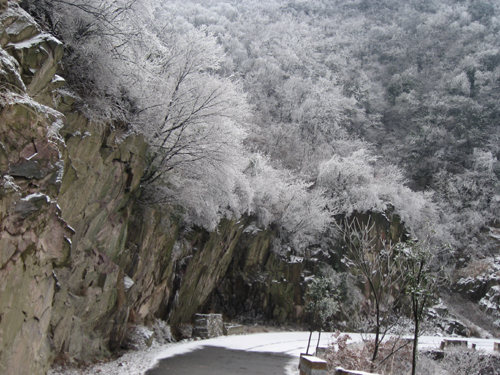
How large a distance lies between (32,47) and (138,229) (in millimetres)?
6714

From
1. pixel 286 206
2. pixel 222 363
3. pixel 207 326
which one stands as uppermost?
pixel 286 206

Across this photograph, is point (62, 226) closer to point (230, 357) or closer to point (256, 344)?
point (230, 357)

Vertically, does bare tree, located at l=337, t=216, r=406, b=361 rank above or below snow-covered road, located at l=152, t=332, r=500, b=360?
above

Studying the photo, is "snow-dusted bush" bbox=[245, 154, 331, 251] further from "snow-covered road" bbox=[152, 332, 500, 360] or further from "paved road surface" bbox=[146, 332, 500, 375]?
"paved road surface" bbox=[146, 332, 500, 375]

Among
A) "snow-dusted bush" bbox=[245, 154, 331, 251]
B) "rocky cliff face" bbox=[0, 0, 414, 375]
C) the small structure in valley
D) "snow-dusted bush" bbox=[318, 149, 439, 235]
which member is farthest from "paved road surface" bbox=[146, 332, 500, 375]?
"snow-dusted bush" bbox=[318, 149, 439, 235]

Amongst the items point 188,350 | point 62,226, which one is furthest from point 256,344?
point 62,226

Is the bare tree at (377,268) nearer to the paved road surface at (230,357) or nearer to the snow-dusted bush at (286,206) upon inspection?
the snow-dusted bush at (286,206)

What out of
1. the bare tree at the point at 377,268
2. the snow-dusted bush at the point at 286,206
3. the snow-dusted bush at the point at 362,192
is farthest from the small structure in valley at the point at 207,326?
the snow-dusted bush at the point at 362,192

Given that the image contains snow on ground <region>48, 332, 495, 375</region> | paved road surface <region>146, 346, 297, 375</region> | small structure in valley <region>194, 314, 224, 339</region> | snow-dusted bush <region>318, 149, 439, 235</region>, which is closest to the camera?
snow on ground <region>48, 332, 495, 375</region>

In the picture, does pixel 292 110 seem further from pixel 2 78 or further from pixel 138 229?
pixel 2 78

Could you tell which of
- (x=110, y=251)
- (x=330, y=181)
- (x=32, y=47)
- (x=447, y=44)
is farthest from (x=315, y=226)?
(x=447, y=44)

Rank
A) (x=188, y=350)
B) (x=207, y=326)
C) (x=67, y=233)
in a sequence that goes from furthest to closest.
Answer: (x=207, y=326) → (x=188, y=350) → (x=67, y=233)

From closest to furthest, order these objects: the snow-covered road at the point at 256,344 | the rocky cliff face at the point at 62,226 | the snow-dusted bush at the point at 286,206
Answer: the rocky cliff face at the point at 62,226 < the snow-covered road at the point at 256,344 < the snow-dusted bush at the point at 286,206

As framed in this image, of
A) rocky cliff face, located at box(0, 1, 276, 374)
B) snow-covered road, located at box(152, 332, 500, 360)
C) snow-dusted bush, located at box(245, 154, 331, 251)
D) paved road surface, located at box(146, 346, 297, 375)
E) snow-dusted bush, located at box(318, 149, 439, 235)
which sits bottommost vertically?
snow-covered road, located at box(152, 332, 500, 360)
